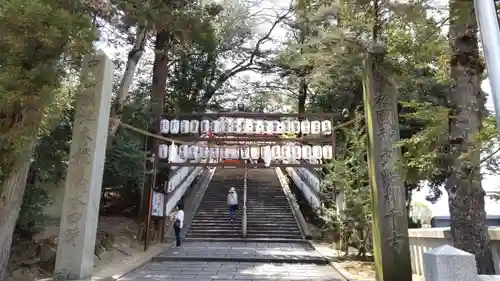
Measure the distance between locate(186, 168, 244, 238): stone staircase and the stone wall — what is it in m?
8.13

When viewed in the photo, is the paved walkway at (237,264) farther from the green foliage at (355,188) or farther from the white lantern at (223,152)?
the white lantern at (223,152)

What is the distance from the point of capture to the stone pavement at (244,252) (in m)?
10.4

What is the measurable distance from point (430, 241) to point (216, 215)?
11048 mm

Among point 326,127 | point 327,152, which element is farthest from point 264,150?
point 326,127

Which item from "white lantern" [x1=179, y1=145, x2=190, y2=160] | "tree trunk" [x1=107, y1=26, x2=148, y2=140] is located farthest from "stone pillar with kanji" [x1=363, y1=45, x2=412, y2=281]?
"white lantern" [x1=179, y1=145, x2=190, y2=160]

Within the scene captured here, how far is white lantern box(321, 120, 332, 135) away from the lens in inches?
563

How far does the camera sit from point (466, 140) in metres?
4.91

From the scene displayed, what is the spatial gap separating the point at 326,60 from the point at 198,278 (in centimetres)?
505

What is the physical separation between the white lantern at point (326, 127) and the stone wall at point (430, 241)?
6791 mm

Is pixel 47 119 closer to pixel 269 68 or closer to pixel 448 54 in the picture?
pixel 448 54

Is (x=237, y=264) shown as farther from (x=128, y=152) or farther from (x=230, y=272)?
(x=128, y=152)

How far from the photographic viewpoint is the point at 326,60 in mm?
7109

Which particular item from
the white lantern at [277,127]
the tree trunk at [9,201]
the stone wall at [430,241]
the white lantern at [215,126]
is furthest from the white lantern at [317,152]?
the tree trunk at [9,201]

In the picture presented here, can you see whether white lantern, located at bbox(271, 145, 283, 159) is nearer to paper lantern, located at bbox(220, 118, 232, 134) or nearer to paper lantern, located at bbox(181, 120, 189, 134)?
paper lantern, located at bbox(220, 118, 232, 134)
